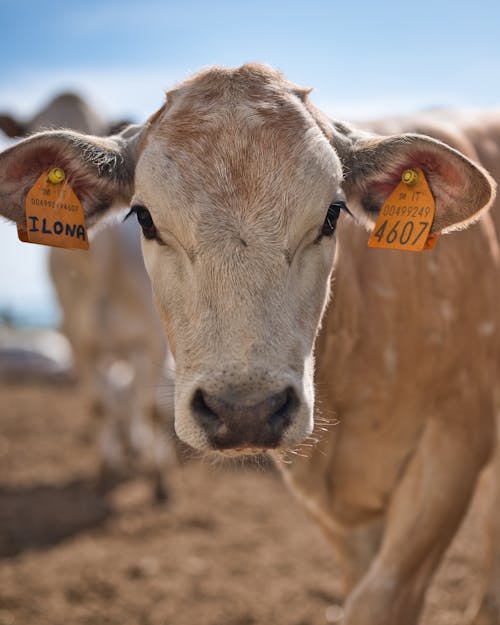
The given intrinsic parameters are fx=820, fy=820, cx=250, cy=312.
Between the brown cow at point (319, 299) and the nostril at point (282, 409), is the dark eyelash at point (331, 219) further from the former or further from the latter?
the nostril at point (282, 409)

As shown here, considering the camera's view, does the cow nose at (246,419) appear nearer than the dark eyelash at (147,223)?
Yes

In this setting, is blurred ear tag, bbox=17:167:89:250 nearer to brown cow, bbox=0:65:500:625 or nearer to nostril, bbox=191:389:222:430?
brown cow, bbox=0:65:500:625

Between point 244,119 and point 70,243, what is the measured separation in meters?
0.83

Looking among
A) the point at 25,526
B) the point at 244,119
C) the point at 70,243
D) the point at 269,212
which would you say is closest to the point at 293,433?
the point at 269,212

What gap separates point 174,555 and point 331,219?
3235mm

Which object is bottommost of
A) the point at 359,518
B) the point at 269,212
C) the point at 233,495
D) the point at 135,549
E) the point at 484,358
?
the point at 233,495

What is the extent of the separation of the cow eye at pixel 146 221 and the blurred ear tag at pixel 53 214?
1.14 ft

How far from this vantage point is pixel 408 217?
9.39 ft

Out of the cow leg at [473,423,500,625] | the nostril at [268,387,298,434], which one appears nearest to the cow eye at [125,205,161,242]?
the nostril at [268,387,298,434]

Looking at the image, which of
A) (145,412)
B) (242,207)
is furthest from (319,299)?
(145,412)

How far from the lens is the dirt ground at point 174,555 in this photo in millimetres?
4367

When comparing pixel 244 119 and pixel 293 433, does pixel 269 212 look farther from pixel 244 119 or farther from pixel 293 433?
pixel 293 433

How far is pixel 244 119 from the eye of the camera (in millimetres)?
2637

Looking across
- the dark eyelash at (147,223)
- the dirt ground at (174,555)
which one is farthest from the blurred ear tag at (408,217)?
the dirt ground at (174,555)
